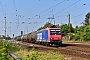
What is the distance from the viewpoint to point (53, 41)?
36.7 meters

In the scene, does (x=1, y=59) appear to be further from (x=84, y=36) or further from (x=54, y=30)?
(x=84, y=36)

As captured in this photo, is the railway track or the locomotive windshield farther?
the locomotive windshield

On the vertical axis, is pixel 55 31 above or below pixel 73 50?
above

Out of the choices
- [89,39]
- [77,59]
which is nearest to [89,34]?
[89,39]

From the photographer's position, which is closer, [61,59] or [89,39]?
[61,59]

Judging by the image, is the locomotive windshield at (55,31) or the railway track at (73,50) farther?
the locomotive windshield at (55,31)

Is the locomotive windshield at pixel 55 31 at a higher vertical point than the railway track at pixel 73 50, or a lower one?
higher

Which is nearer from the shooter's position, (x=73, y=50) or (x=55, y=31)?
(x=73, y=50)

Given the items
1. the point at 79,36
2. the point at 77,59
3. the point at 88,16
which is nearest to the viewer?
the point at 77,59

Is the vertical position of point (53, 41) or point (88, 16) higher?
point (88, 16)

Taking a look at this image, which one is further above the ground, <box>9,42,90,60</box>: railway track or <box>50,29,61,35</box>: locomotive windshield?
<box>50,29,61,35</box>: locomotive windshield

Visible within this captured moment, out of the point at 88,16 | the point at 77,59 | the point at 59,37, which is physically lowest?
the point at 77,59

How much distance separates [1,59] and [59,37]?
26.0m

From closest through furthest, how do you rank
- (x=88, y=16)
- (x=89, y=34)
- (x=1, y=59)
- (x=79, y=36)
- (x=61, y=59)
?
(x=1, y=59) → (x=61, y=59) → (x=89, y=34) → (x=79, y=36) → (x=88, y=16)
